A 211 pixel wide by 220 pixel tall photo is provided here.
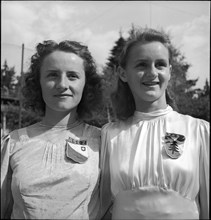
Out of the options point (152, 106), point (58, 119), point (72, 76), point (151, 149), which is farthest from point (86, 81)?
point (151, 149)

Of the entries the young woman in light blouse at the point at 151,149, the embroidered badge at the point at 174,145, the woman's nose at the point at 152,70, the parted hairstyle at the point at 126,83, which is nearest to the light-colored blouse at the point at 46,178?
the young woman in light blouse at the point at 151,149

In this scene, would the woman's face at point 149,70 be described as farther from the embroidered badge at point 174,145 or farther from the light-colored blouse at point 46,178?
the light-colored blouse at point 46,178

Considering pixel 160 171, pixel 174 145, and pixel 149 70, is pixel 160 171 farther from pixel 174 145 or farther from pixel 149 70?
pixel 149 70

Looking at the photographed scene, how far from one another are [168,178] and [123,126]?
0.57 metres

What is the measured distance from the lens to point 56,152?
201cm

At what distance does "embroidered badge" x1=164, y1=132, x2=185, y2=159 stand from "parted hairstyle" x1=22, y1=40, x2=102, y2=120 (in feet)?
2.64

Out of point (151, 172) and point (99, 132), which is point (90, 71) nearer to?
point (99, 132)

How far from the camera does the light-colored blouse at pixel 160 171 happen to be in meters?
1.71

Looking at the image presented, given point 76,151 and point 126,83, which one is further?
point 126,83

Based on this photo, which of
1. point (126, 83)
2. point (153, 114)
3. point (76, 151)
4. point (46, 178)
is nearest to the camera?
point (46, 178)

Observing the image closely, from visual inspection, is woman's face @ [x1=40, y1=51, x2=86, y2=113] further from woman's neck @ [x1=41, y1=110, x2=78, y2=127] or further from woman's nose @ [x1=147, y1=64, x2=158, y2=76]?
woman's nose @ [x1=147, y1=64, x2=158, y2=76]

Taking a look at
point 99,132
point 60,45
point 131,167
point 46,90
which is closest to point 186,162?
point 131,167

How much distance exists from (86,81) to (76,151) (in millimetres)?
674

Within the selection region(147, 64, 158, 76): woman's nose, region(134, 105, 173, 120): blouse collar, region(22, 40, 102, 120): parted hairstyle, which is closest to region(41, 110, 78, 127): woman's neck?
region(22, 40, 102, 120): parted hairstyle
